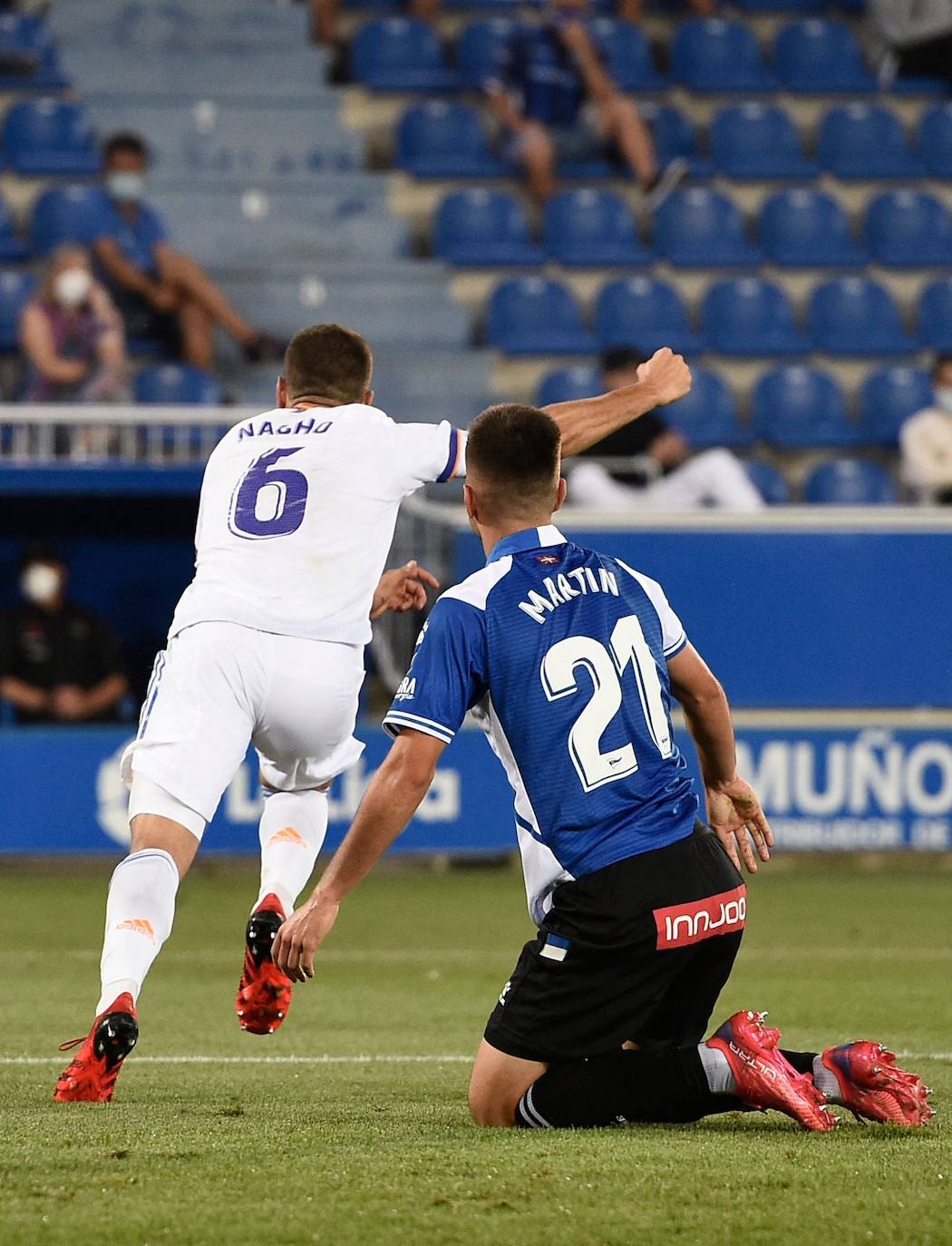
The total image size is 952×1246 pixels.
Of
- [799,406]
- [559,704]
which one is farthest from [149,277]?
[559,704]

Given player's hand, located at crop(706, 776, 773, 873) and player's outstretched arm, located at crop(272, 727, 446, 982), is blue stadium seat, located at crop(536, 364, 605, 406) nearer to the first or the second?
player's hand, located at crop(706, 776, 773, 873)

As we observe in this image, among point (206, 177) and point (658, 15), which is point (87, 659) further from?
point (658, 15)

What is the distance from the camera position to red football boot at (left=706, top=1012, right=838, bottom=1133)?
3977 millimetres

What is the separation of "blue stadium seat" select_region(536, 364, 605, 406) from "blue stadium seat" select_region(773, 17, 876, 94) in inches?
186

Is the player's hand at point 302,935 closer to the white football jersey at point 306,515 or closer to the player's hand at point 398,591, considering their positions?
the white football jersey at point 306,515

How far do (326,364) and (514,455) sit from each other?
44.6 inches

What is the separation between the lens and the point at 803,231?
16.0m

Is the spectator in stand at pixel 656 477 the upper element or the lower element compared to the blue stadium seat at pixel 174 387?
lower

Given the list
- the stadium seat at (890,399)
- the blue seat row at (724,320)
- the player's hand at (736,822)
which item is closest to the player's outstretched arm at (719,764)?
the player's hand at (736,822)

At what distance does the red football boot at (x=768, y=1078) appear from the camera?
3.98m

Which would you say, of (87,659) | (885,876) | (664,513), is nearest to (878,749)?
(885,876)

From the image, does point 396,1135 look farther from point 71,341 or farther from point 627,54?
point 627,54

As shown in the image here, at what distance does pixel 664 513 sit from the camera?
11367 millimetres

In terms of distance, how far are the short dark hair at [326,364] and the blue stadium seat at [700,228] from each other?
1086 cm
